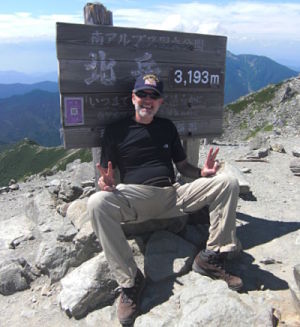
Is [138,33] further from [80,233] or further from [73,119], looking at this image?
[80,233]

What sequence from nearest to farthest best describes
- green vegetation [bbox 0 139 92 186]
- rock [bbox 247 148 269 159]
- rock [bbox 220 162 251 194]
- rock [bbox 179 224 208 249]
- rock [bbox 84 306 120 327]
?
rock [bbox 84 306 120 327] → rock [bbox 179 224 208 249] → rock [bbox 220 162 251 194] → rock [bbox 247 148 269 159] → green vegetation [bbox 0 139 92 186]

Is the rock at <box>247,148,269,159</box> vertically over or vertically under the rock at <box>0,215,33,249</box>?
over

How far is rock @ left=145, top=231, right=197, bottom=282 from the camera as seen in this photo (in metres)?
6.14

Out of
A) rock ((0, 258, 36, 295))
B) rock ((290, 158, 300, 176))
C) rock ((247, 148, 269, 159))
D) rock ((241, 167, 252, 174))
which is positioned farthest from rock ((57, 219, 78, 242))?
rock ((247, 148, 269, 159))

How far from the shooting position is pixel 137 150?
253 inches

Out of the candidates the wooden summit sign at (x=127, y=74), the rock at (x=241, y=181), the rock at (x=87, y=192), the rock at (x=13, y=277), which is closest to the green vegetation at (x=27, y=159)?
the rock at (x=87, y=192)

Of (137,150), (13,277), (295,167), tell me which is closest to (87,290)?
(13,277)

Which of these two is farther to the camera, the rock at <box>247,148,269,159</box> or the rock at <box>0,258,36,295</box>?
the rock at <box>247,148,269,159</box>

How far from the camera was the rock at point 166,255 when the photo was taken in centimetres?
614

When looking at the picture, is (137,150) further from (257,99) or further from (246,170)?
(257,99)

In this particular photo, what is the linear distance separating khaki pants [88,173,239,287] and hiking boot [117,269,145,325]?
0.15 meters

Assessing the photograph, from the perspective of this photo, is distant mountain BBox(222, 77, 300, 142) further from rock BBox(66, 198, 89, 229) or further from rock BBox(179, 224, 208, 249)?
rock BBox(66, 198, 89, 229)

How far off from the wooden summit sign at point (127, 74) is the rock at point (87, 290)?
91.1 inches

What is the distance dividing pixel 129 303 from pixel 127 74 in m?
4.17
